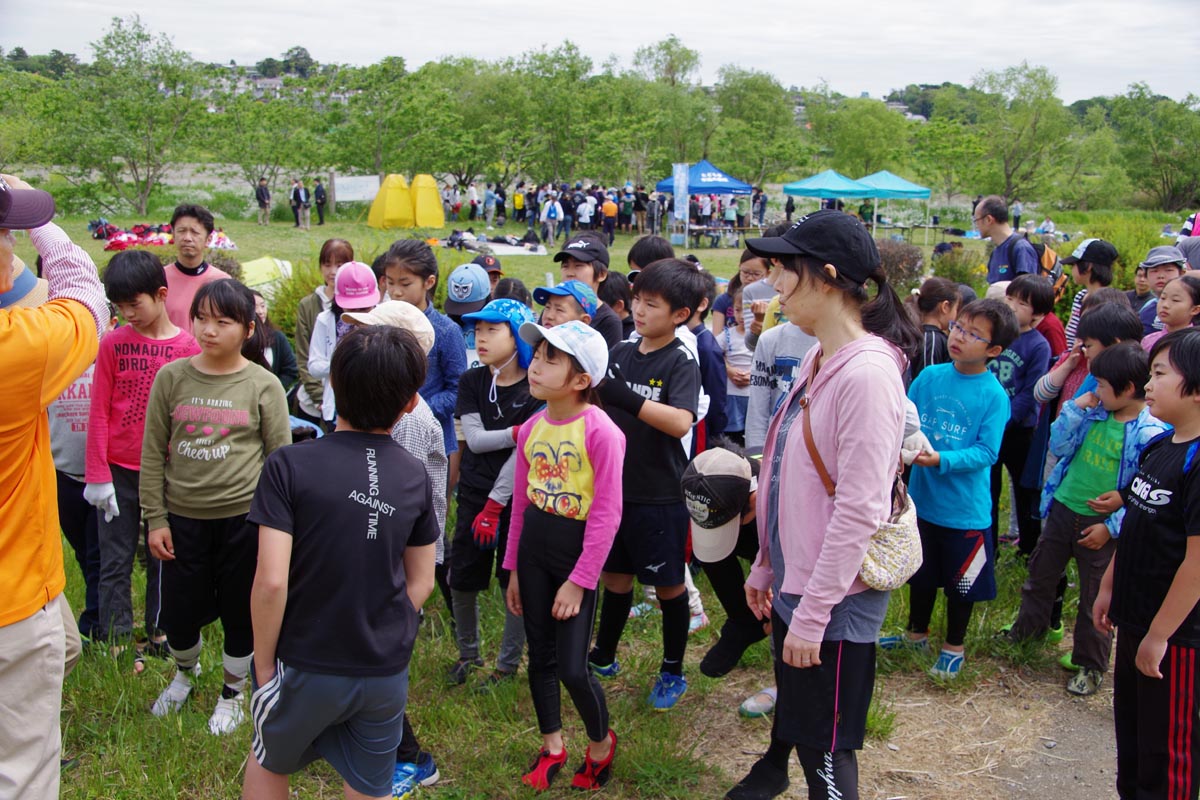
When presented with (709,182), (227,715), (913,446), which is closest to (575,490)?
(913,446)

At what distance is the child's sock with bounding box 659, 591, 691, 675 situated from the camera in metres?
3.83

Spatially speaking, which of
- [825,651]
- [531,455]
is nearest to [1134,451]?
[825,651]

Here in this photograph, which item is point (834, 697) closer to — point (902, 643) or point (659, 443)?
point (659, 443)

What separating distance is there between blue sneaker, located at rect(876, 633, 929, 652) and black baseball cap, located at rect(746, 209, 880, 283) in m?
2.51

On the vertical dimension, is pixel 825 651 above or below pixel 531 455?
below

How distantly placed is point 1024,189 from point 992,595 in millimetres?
42179

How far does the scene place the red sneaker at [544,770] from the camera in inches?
131

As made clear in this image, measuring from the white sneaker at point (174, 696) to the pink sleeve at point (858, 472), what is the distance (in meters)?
2.80

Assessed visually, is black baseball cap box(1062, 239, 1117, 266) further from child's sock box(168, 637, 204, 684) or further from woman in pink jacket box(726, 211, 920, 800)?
child's sock box(168, 637, 204, 684)

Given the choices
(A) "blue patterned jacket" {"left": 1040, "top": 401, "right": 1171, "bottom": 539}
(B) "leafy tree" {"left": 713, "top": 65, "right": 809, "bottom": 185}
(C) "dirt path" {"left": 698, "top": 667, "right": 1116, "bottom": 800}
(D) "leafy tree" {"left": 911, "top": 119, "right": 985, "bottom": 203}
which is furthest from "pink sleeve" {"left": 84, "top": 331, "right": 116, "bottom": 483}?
(B) "leafy tree" {"left": 713, "top": 65, "right": 809, "bottom": 185}

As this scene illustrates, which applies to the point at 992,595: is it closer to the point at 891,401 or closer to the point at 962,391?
the point at 962,391

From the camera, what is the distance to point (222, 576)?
147 inches

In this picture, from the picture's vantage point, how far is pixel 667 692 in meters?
3.90

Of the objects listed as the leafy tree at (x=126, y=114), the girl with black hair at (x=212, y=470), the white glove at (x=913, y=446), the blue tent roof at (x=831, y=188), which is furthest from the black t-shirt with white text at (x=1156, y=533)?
the leafy tree at (x=126, y=114)
